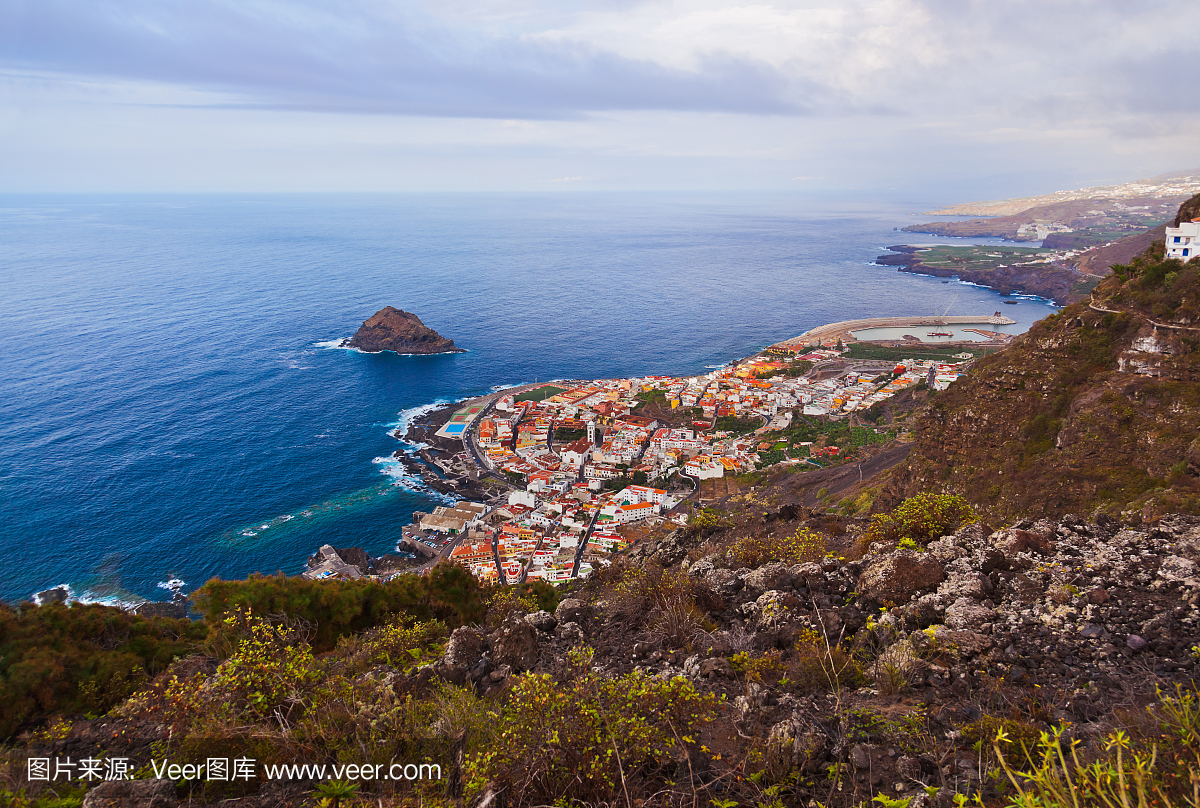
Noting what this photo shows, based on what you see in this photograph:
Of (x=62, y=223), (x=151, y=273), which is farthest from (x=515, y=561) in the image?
(x=62, y=223)

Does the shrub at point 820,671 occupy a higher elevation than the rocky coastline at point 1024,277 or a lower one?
lower

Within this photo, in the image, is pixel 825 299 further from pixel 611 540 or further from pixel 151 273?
pixel 151 273

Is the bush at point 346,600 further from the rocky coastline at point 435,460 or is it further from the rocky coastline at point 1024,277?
the rocky coastline at point 1024,277

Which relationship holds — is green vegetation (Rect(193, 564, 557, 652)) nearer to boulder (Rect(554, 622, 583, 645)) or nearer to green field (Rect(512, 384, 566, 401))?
boulder (Rect(554, 622, 583, 645))

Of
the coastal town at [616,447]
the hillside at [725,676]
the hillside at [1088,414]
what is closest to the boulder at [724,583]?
the hillside at [725,676]

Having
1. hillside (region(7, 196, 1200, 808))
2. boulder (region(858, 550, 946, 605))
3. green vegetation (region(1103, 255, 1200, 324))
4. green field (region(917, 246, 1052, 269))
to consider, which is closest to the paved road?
hillside (region(7, 196, 1200, 808))

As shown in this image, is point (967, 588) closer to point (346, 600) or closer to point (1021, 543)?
point (1021, 543)
